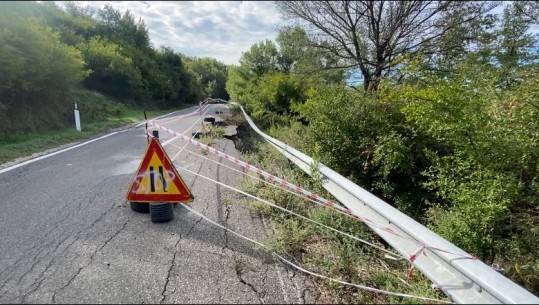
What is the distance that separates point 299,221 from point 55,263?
2.47m

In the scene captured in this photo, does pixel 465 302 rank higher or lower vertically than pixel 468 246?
higher

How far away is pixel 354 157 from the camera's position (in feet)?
19.5

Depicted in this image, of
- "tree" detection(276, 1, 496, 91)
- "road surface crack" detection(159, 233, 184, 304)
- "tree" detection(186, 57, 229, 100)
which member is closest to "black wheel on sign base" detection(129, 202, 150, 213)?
"road surface crack" detection(159, 233, 184, 304)

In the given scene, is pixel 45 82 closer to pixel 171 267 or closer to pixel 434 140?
pixel 171 267

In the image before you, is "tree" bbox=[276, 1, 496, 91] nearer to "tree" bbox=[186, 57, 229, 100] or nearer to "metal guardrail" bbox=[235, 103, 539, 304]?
"metal guardrail" bbox=[235, 103, 539, 304]

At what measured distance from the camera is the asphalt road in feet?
8.11

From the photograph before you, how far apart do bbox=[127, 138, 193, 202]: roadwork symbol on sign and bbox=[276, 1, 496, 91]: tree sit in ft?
14.1

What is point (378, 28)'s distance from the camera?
26.5 feet

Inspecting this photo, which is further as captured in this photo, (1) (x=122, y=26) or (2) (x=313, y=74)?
(1) (x=122, y=26)

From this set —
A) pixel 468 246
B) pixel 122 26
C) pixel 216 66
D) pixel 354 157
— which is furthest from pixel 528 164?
pixel 216 66

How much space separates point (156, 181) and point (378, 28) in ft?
21.7

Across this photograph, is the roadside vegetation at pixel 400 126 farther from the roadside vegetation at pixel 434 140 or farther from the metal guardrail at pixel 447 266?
the metal guardrail at pixel 447 266

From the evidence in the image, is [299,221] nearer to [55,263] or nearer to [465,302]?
[465,302]

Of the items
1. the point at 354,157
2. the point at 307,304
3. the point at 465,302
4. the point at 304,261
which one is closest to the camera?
the point at 465,302
